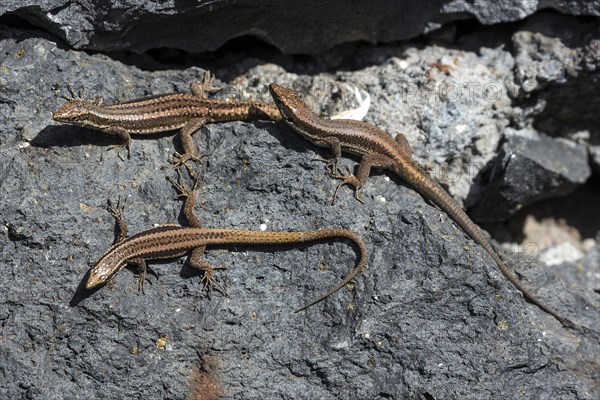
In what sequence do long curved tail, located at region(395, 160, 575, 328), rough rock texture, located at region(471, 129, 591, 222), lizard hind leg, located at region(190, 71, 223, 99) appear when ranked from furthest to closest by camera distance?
rough rock texture, located at region(471, 129, 591, 222), lizard hind leg, located at region(190, 71, 223, 99), long curved tail, located at region(395, 160, 575, 328)

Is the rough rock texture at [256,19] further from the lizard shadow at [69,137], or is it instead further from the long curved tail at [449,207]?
the long curved tail at [449,207]

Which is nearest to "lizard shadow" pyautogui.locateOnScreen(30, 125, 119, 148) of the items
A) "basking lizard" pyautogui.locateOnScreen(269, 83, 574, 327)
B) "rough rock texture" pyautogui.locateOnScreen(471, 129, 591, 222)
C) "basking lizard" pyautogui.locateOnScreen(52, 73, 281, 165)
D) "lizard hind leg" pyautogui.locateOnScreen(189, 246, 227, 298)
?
"basking lizard" pyautogui.locateOnScreen(52, 73, 281, 165)

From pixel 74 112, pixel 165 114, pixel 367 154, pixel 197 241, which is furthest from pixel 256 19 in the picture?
pixel 197 241

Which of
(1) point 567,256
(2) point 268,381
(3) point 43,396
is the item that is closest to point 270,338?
(2) point 268,381

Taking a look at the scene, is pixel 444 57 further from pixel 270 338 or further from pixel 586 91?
pixel 270 338

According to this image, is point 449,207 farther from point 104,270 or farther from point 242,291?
point 104,270

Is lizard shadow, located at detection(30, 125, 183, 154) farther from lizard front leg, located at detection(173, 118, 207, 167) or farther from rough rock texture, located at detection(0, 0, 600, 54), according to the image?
rough rock texture, located at detection(0, 0, 600, 54)
